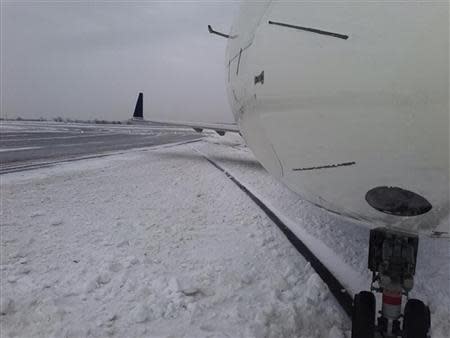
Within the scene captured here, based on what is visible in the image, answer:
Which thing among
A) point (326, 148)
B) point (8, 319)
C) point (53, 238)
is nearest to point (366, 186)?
point (326, 148)

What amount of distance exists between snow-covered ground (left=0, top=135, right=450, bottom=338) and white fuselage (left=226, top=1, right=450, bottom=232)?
60cm

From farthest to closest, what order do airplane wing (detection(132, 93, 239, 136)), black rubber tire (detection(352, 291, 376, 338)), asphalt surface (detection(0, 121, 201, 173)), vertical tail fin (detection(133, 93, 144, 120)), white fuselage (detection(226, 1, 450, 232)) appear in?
1. vertical tail fin (detection(133, 93, 144, 120))
2. airplane wing (detection(132, 93, 239, 136))
3. asphalt surface (detection(0, 121, 201, 173))
4. black rubber tire (detection(352, 291, 376, 338))
5. white fuselage (detection(226, 1, 450, 232))

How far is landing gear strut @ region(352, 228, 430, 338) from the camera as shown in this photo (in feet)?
6.19

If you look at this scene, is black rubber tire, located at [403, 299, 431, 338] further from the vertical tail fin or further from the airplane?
the vertical tail fin

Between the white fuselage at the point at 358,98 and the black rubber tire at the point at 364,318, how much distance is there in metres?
0.74

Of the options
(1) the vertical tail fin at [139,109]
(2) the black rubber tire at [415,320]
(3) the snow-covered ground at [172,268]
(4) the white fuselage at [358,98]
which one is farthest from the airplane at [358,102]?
(1) the vertical tail fin at [139,109]

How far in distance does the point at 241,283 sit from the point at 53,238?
212cm

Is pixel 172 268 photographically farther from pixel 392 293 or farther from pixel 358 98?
pixel 358 98

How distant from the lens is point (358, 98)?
112cm

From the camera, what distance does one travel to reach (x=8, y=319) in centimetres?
239

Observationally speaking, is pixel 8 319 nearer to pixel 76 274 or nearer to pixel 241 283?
pixel 76 274

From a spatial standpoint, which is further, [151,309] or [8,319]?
[151,309]

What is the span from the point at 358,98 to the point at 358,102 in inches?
0.5

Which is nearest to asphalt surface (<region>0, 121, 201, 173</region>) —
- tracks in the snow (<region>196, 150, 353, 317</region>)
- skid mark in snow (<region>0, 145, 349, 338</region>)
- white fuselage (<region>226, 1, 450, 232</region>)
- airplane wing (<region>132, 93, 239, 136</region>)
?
airplane wing (<region>132, 93, 239, 136</region>)
